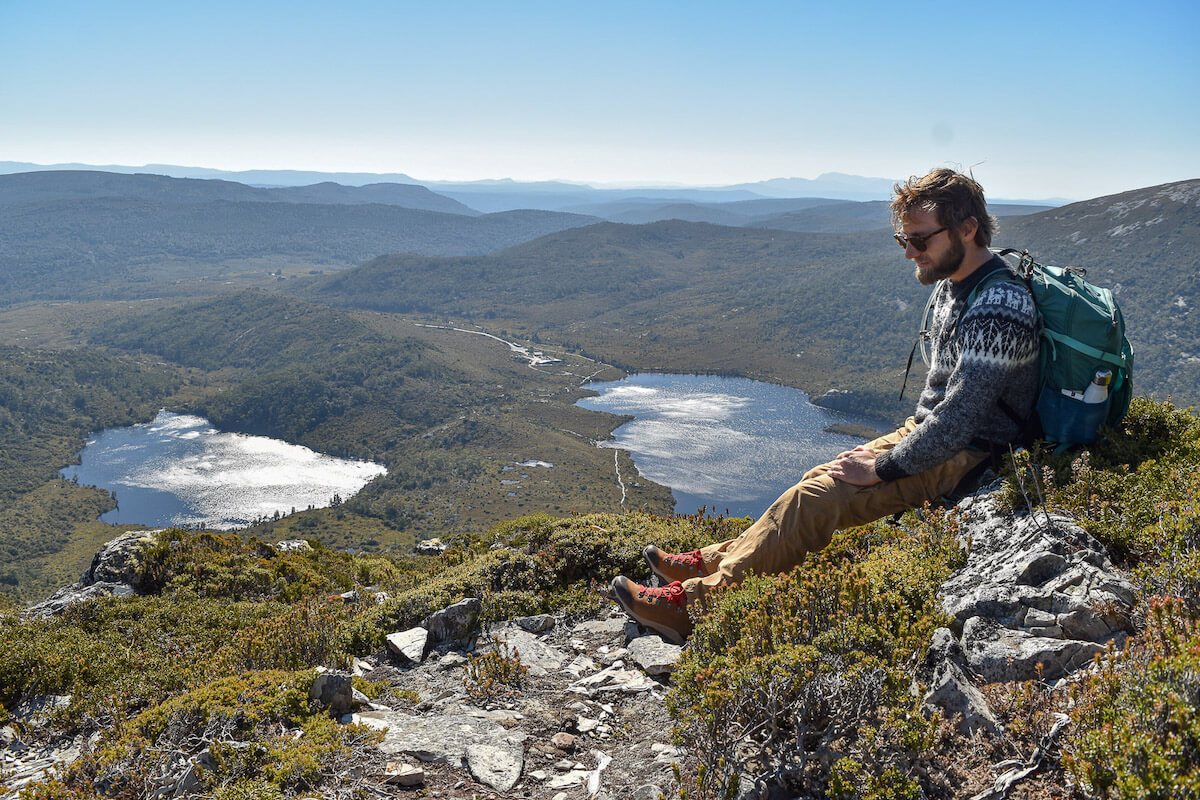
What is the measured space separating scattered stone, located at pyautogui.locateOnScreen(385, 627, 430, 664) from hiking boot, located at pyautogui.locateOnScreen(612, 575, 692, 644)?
2088 millimetres

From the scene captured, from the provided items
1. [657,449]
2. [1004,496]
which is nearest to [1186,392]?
[657,449]

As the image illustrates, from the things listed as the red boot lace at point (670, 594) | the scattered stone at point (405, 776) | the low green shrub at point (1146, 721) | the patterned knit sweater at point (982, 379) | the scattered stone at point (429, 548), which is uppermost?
the patterned knit sweater at point (982, 379)

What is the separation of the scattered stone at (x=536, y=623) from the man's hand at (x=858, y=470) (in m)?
3.11

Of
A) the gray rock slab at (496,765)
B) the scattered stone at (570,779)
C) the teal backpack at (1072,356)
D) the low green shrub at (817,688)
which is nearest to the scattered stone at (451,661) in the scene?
the gray rock slab at (496,765)

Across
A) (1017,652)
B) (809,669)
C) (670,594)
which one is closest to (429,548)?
(670,594)

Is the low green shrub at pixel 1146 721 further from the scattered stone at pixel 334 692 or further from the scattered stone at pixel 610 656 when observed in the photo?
the scattered stone at pixel 334 692

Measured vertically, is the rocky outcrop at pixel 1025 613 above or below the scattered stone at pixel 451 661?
above

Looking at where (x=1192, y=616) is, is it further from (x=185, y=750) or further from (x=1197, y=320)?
(x=1197, y=320)

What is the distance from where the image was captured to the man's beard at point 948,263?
5453 mm

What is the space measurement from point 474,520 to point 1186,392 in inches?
5720

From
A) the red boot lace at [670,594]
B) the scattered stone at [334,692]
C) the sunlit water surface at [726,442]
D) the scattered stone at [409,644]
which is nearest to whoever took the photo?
the scattered stone at [334,692]

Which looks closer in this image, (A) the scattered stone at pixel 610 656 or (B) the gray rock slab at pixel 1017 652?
(B) the gray rock slab at pixel 1017 652

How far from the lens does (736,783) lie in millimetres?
3283

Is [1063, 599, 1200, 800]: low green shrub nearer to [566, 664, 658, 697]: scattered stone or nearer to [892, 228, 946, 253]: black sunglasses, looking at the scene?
[566, 664, 658, 697]: scattered stone
